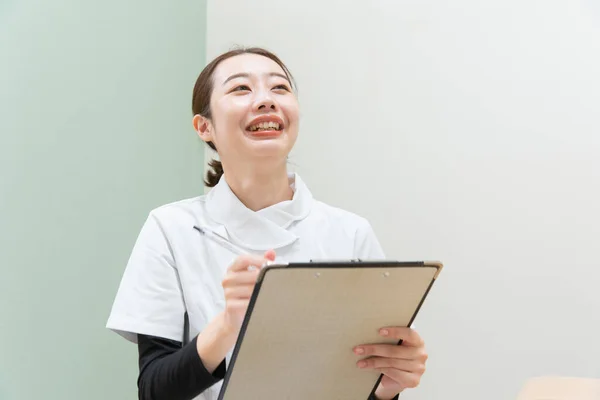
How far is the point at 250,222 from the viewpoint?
4.30 ft

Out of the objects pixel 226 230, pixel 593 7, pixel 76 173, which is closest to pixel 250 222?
pixel 226 230

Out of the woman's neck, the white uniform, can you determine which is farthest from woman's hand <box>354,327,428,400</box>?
the woman's neck

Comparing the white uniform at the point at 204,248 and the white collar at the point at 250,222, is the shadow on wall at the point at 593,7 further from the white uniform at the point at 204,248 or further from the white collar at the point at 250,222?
the white collar at the point at 250,222

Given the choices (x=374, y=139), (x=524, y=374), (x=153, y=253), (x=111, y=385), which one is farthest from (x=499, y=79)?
(x=111, y=385)

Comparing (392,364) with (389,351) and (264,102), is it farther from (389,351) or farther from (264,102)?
(264,102)

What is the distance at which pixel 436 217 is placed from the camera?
1.92 m

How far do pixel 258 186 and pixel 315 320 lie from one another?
0.44 metres

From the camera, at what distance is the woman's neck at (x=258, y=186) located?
132 cm

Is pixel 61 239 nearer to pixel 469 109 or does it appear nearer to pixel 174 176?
pixel 174 176

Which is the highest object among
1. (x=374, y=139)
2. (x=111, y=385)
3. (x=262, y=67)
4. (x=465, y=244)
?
(x=374, y=139)

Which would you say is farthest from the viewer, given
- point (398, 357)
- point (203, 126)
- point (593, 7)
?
point (593, 7)

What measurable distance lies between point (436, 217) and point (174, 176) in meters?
0.71

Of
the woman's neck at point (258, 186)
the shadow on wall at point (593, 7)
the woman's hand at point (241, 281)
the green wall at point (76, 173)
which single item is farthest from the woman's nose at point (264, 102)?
the shadow on wall at point (593, 7)

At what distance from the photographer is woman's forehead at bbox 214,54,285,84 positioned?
1.35 meters
